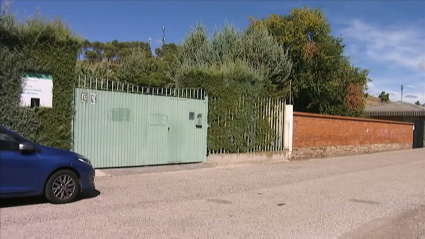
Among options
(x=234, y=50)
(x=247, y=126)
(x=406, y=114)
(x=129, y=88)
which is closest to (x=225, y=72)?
(x=247, y=126)

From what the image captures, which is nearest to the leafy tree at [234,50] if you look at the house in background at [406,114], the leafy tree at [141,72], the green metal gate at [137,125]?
the leafy tree at [141,72]

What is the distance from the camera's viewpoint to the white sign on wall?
10.3 metres

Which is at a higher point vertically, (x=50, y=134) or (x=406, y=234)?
(x=50, y=134)

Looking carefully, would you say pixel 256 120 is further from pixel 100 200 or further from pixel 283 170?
pixel 100 200

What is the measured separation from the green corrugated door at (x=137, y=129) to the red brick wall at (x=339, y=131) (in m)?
6.11

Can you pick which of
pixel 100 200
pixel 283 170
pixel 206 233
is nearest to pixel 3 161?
pixel 100 200

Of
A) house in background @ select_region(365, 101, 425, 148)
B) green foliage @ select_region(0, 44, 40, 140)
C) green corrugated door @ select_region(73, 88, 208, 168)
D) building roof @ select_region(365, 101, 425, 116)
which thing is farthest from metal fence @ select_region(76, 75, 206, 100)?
building roof @ select_region(365, 101, 425, 116)

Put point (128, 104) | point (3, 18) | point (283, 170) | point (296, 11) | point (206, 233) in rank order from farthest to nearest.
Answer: point (296, 11) → point (283, 170) → point (128, 104) → point (3, 18) → point (206, 233)

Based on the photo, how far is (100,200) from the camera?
8109 millimetres

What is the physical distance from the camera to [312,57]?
24.7 m

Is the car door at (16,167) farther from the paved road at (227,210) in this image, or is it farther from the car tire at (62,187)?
the paved road at (227,210)

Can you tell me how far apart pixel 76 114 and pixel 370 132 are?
66.9 ft

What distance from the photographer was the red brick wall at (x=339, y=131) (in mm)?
19000

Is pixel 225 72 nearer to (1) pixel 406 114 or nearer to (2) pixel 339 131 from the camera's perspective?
(2) pixel 339 131
